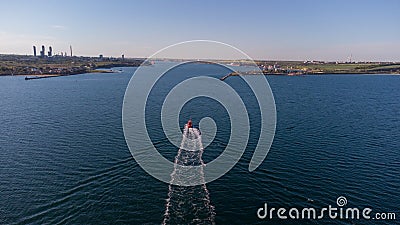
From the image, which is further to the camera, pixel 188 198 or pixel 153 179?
pixel 153 179

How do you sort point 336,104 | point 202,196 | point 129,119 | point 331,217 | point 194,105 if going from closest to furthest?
point 331,217, point 202,196, point 129,119, point 194,105, point 336,104

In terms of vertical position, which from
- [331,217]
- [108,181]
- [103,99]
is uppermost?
[103,99]

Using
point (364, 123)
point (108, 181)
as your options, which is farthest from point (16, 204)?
point (364, 123)

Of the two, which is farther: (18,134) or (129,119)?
(129,119)

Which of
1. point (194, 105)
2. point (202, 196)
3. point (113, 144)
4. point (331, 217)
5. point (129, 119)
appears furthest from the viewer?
point (194, 105)

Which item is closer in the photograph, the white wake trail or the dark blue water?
the white wake trail

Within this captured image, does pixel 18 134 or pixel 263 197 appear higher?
pixel 18 134

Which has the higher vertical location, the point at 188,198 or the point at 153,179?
the point at 153,179

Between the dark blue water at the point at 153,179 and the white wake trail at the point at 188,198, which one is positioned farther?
the dark blue water at the point at 153,179

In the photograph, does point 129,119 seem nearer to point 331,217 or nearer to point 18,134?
point 18,134
